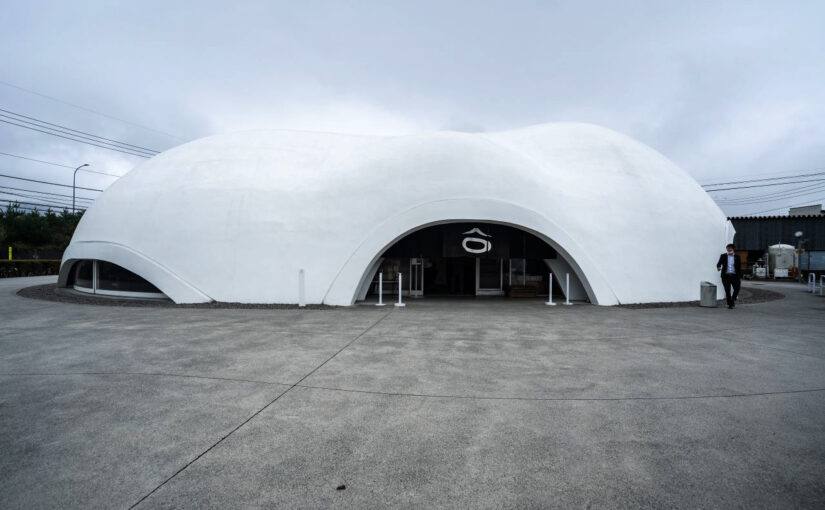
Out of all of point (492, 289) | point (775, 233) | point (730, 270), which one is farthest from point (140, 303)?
point (775, 233)

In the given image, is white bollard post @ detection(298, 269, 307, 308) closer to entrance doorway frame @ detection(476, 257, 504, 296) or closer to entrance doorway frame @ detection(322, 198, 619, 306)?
entrance doorway frame @ detection(322, 198, 619, 306)

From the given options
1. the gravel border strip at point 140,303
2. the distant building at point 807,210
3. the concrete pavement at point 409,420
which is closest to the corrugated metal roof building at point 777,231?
the distant building at point 807,210

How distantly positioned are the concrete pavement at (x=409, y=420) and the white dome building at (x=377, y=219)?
192 inches

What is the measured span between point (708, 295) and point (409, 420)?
43.1 feet

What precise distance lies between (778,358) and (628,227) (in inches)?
301

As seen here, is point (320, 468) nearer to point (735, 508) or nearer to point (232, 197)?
point (735, 508)

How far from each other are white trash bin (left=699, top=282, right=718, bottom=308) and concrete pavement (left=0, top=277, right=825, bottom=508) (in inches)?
194

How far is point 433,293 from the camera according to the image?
17.9m

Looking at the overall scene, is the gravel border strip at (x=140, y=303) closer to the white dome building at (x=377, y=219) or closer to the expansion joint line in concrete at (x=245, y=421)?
the white dome building at (x=377, y=219)

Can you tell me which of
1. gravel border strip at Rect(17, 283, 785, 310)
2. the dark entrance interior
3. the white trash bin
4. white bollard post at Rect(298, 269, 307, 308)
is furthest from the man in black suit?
white bollard post at Rect(298, 269, 307, 308)

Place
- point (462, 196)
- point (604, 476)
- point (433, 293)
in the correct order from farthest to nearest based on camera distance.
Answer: point (433, 293) → point (462, 196) → point (604, 476)

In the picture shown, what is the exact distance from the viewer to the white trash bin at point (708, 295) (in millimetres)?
12828

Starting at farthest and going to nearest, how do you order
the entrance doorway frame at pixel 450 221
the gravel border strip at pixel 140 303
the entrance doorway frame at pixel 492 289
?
the entrance doorway frame at pixel 492 289 → the entrance doorway frame at pixel 450 221 → the gravel border strip at pixel 140 303

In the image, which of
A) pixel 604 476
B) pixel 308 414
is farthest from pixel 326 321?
pixel 604 476
